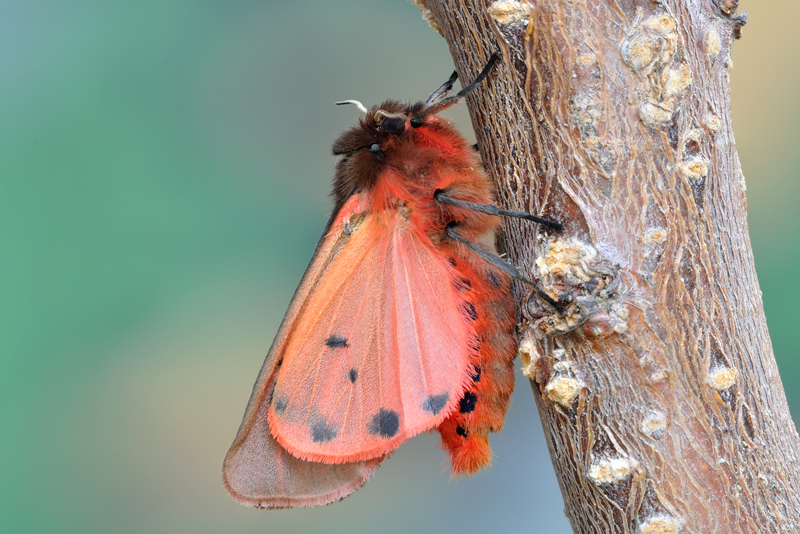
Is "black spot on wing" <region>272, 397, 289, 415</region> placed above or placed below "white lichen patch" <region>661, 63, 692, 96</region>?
below

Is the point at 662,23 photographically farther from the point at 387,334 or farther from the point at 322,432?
the point at 322,432

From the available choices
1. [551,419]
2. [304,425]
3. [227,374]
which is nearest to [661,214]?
[551,419]

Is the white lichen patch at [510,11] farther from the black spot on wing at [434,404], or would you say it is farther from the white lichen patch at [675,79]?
the black spot on wing at [434,404]

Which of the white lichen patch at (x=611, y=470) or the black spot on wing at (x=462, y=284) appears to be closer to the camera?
the white lichen patch at (x=611, y=470)

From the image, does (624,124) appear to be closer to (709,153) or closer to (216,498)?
(709,153)

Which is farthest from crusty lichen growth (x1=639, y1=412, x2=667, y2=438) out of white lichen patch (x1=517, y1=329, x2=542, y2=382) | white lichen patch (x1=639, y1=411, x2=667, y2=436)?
white lichen patch (x1=517, y1=329, x2=542, y2=382)

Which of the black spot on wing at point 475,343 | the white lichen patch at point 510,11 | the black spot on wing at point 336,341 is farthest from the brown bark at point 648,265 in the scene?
the black spot on wing at point 336,341

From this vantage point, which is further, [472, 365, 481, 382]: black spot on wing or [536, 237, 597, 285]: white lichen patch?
[472, 365, 481, 382]: black spot on wing

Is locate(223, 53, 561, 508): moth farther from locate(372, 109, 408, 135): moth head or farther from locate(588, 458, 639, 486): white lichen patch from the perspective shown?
locate(588, 458, 639, 486): white lichen patch
